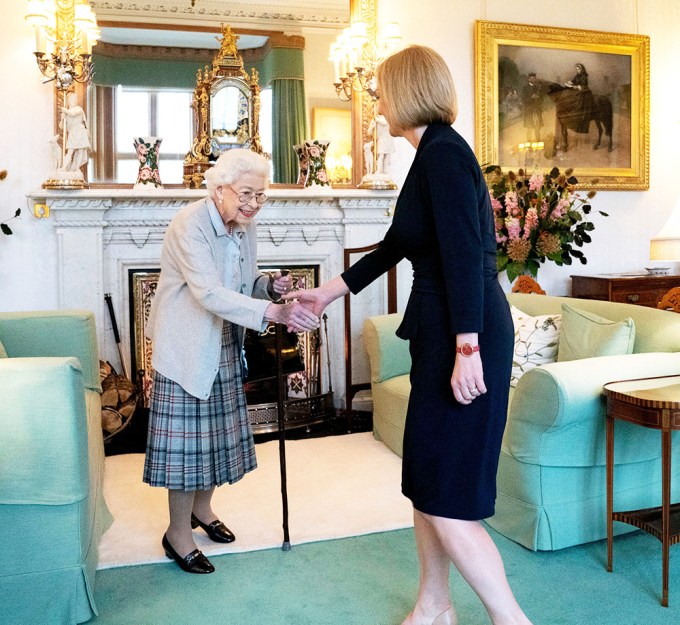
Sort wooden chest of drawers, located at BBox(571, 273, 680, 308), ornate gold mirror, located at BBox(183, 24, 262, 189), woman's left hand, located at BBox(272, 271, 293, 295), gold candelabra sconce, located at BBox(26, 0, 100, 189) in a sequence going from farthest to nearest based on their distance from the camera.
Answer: wooden chest of drawers, located at BBox(571, 273, 680, 308) → ornate gold mirror, located at BBox(183, 24, 262, 189) → gold candelabra sconce, located at BBox(26, 0, 100, 189) → woman's left hand, located at BBox(272, 271, 293, 295)

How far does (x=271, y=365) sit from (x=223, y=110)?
1.70 m

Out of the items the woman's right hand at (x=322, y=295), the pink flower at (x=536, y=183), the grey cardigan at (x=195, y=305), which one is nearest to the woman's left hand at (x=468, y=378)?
the woman's right hand at (x=322, y=295)

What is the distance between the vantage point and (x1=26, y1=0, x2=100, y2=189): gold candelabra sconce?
14.3 ft

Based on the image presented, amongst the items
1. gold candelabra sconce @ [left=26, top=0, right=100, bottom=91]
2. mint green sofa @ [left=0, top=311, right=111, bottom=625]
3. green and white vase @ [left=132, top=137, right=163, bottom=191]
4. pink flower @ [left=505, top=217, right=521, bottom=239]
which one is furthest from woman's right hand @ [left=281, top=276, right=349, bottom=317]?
gold candelabra sconce @ [left=26, top=0, right=100, bottom=91]

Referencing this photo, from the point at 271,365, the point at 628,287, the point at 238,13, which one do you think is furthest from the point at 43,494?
the point at 628,287

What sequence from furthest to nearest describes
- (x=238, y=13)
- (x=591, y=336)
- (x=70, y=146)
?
(x=238, y=13) → (x=70, y=146) → (x=591, y=336)

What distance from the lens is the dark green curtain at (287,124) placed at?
196 inches

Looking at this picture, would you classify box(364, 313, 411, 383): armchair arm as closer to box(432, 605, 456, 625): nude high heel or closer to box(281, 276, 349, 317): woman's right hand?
box(281, 276, 349, 317): woman's right hand

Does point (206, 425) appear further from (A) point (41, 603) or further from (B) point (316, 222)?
(B) point (316, 222)

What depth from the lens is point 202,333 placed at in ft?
8.18

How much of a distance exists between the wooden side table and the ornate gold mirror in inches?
123

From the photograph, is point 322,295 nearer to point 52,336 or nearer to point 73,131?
point 52,336

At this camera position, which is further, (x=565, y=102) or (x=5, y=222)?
(x=565, y=102)

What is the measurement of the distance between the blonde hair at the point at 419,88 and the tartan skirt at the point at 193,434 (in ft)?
3.72
